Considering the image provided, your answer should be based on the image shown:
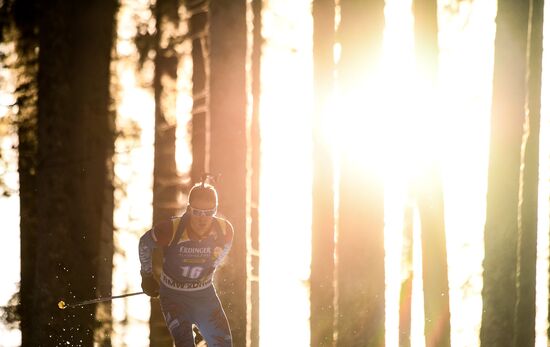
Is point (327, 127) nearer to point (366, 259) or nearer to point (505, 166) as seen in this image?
point (366, 259)

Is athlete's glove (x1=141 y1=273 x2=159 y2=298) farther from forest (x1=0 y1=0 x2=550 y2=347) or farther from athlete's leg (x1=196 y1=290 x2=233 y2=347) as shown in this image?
athlete's leg (x1=196 y1=290 x2=233 y2=347)

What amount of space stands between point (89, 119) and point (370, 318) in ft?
10.8

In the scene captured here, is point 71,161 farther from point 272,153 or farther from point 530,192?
point 530,192

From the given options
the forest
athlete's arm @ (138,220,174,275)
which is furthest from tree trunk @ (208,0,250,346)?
athlete's arm @ (138,220,174,275)

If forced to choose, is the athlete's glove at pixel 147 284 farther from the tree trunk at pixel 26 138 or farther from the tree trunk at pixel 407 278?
the tree trunk at pixel 407 278

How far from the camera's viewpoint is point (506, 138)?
11.9 feet

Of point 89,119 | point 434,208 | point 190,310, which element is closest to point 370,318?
point 434,208

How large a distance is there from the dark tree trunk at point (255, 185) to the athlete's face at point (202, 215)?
0.49 metres

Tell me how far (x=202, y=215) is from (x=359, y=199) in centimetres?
146

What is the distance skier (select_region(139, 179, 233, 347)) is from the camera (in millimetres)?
2906

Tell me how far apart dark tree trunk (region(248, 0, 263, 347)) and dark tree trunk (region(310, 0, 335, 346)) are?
0.55 m

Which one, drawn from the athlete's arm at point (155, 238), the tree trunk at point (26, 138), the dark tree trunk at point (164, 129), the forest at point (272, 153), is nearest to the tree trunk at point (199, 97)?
the forest at point (272, 153)

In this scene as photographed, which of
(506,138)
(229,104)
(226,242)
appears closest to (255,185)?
(226,242)

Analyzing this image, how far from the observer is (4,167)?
135 inches
